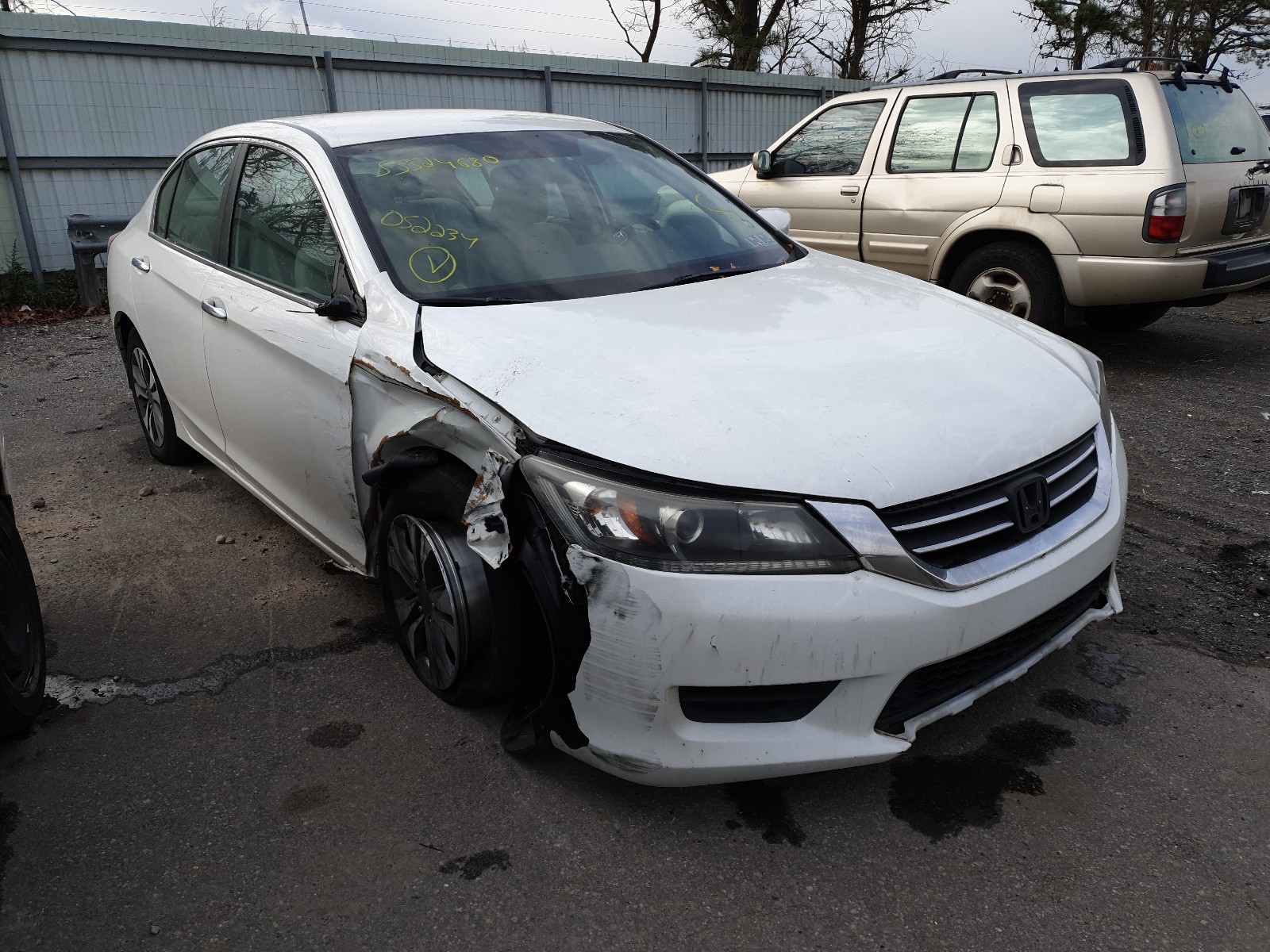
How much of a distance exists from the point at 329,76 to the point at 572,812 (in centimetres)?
1046

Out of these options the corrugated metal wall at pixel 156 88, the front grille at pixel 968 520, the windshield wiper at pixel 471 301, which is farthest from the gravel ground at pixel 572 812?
the corrugated metal wall at pixel 156 88

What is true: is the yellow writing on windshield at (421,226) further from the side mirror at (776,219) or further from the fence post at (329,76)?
the fence post at (329,76)

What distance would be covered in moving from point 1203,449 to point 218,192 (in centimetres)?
455

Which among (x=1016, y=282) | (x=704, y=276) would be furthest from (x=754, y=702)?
(x=1016, y=282)

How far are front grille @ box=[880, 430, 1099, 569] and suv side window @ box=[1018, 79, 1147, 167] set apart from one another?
14.4 ft

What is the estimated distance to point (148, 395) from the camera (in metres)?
4.73

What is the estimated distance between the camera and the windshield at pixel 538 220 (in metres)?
2.86

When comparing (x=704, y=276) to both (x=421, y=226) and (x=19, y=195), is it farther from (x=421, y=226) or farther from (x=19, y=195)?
(x=19, y=195)

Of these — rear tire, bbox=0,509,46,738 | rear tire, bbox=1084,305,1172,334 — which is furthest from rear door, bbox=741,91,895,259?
rear tire, bbox=0,509,46,738

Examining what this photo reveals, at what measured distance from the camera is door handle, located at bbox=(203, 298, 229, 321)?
11.3 ft

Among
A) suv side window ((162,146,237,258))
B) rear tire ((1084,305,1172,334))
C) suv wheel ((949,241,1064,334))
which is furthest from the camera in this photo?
rear tire ((1084,305,1172,334))

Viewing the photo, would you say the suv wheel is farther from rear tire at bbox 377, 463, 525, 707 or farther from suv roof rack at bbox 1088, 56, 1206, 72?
rear tire at bbox 377, 463, 525, 707

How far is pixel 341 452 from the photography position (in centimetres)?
285

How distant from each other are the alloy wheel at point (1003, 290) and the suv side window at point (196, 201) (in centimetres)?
439
